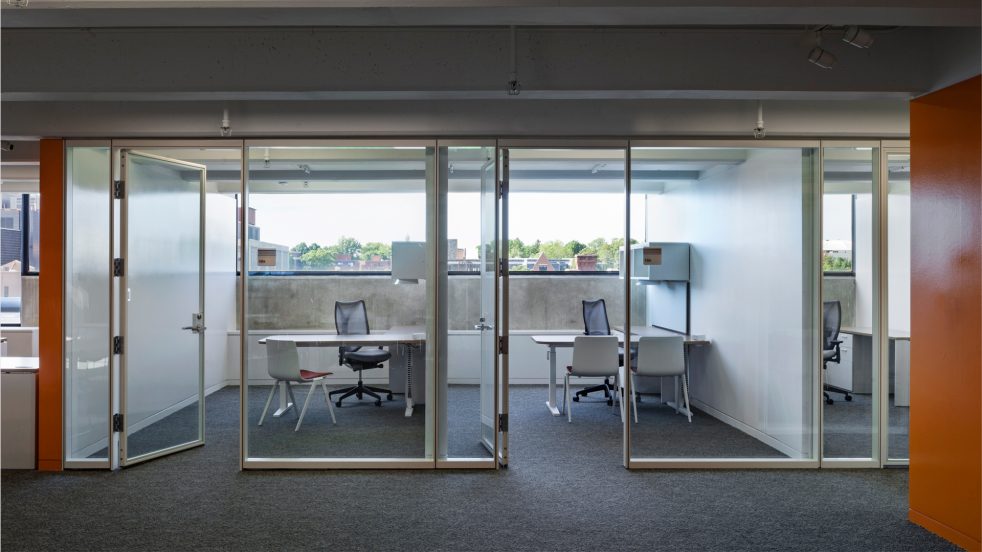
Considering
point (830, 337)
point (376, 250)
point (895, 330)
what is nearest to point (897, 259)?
point (895, 330)

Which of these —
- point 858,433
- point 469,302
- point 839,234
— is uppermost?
point 839,234

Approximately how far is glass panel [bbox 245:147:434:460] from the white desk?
10.6 feet

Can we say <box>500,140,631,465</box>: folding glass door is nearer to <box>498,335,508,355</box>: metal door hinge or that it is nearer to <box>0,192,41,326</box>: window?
<box>498,335,508,355</box>: metal door hinge

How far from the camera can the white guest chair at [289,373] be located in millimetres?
4531

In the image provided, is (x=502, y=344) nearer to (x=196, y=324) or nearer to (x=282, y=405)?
(x=282, y=405)

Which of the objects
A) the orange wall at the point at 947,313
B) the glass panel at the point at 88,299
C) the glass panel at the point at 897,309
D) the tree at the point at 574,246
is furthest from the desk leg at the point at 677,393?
the glass panel at the point at 88,299

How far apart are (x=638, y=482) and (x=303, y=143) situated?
11.2 ft

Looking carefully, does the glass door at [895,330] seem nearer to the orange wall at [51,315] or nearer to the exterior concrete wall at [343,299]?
the exterior concrete wall at [343,299]

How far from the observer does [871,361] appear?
4.53 m

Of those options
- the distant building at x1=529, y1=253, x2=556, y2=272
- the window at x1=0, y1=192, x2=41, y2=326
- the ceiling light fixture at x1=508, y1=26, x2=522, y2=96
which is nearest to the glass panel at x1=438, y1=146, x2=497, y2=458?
the ceiling light fixture at x1=508, y1=26, x2=522, y2=96

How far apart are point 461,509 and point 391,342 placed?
147cm

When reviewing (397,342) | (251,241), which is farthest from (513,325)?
(251,241)

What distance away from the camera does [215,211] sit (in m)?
6.19

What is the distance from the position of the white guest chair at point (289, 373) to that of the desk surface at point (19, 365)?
1714 mm
